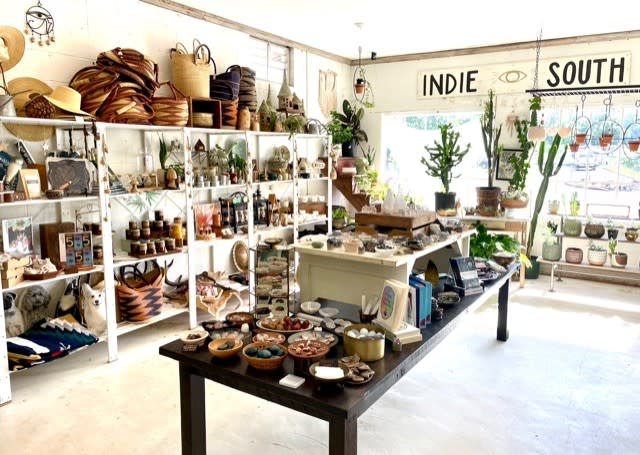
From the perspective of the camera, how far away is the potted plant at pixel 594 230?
5.83 meters

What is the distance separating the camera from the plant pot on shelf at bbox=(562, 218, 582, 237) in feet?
19.6

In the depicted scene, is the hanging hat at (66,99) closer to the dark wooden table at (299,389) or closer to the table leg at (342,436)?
the dark wooden table at (299,389)

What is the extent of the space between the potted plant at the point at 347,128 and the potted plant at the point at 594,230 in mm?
3211

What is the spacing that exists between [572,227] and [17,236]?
571cm

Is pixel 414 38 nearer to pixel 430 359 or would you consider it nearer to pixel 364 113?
pixel 364 113

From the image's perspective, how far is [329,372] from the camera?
1.92 meters

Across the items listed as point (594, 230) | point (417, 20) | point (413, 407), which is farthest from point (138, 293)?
point (594, 230)

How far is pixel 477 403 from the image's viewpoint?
125 inches

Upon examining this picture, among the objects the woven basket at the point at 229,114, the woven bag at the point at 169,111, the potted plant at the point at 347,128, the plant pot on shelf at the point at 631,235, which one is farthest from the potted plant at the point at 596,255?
the woven bag at the point at 169,111

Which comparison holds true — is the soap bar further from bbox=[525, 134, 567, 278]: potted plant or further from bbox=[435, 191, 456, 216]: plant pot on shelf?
bbox=[525, 134, 567, 278]: potted plant

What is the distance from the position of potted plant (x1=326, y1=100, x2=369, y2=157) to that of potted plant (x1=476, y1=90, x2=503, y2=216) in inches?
68.9

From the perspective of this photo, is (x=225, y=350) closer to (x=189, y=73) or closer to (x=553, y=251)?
(x=189, y=73)

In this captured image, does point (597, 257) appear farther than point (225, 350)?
Yes

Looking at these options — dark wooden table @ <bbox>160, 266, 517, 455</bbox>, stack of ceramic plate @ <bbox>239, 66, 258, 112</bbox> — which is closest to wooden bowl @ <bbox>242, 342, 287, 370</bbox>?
dark wooden table @ <bbox>160, 266, 517, 455</bbox>
